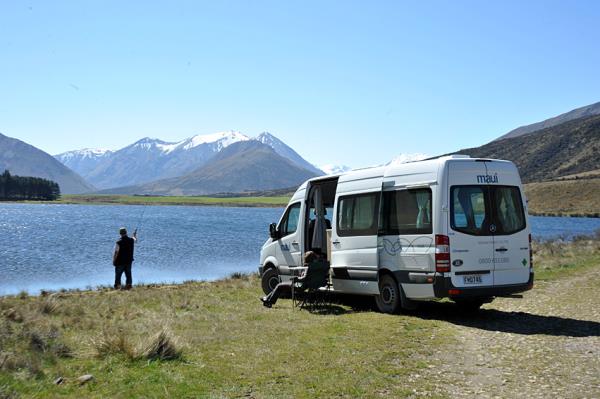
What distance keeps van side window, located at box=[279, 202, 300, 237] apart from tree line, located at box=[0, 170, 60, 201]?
476 ft

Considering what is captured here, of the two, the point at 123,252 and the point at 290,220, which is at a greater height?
the point at 290,220

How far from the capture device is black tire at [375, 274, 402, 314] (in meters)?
12.1

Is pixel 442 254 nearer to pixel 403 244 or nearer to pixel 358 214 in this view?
pixel 403 244

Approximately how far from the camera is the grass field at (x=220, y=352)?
6852 mm

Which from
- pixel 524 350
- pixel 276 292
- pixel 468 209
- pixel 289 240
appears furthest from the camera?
pixel 289 240

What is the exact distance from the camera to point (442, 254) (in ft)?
36.0

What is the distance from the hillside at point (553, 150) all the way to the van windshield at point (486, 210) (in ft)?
434

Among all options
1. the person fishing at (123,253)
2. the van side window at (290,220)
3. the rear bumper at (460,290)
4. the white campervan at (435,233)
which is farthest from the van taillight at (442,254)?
the person fishing at (123,253)

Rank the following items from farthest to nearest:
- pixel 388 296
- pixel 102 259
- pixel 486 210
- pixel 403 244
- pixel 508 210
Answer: pixel 102 259 < pixel 388 296 < pixel 403 244 < pixel 508 210 < pixel 486 210

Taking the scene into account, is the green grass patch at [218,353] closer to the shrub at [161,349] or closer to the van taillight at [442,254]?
the shrub at [161,349]

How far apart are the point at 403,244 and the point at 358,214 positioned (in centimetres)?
164

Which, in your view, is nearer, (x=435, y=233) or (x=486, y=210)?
(x=435, y=233)

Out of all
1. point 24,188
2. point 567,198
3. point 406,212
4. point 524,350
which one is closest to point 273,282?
point 406,212

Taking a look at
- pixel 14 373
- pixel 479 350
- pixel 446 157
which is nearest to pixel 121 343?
pixel 14 373
